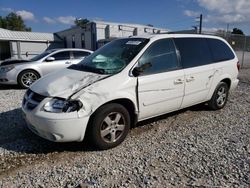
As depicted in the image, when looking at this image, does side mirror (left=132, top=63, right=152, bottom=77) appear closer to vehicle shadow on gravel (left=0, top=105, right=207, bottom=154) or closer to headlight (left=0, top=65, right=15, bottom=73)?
vehicle shadow on gravel (left=0, top=105, right=207, bottom=154)

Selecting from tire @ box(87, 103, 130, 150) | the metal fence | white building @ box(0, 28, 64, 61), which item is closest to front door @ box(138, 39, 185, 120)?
tire @ box(87, 103, 130, 150)

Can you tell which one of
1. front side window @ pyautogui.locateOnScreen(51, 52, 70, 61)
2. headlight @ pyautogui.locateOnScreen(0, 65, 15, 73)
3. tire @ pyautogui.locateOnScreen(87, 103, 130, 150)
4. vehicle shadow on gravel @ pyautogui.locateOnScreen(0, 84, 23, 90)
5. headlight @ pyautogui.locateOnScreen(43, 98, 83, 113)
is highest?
front side window @ pyautogui.locateOnScreen(51, 52, 70, 61)

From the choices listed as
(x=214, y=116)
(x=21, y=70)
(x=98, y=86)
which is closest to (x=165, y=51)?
(x=98, y=86)

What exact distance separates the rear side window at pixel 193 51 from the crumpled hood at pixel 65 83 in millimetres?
1747

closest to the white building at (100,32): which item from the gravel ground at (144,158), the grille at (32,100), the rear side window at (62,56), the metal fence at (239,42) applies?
the metal fence at (239,42)

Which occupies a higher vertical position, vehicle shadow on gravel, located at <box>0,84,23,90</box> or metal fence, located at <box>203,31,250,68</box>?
metal fence, located at <box>203,31,250,68</box>

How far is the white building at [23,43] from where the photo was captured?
2850cm

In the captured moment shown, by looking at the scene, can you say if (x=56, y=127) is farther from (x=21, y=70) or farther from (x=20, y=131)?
(x=21, y=70)

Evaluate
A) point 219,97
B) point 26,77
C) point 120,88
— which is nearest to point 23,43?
A: point 26,77

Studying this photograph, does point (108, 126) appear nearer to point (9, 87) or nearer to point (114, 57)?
point (114, 57)

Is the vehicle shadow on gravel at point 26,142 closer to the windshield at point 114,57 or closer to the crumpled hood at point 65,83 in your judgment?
the crumpled hood at point 65,83

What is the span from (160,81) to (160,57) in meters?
0.44

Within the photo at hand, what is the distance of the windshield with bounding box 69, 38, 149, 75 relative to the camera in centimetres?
381

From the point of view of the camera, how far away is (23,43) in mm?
29516
